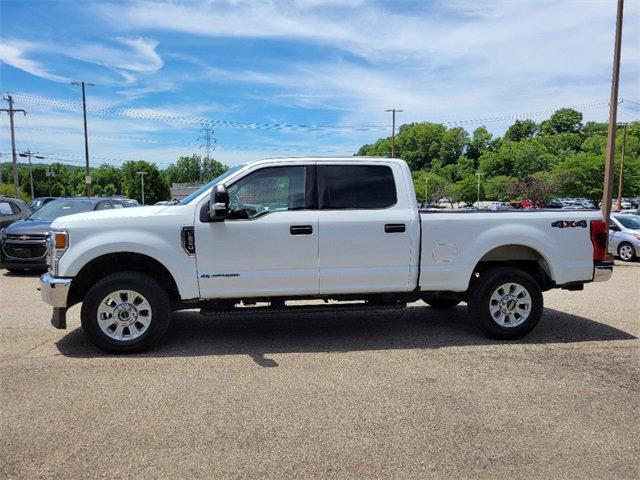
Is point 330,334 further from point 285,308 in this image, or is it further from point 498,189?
point 498,189

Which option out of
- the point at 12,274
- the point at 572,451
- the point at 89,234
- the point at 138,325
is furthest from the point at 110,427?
the point at 12,274

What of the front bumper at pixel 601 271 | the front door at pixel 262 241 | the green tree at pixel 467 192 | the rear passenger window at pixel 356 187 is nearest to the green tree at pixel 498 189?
the green tree at pixel 467 192

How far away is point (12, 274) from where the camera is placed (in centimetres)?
1217

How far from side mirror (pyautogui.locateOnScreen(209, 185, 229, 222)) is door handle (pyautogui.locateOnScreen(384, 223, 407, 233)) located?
1.75m

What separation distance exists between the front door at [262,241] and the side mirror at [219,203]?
14cm

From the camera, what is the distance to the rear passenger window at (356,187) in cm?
612

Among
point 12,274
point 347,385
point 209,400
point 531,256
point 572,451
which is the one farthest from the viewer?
point 12,274

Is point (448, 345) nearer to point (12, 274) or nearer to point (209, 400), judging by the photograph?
point (209, 400)

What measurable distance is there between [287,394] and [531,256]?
361cm

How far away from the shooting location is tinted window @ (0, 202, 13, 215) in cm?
1414

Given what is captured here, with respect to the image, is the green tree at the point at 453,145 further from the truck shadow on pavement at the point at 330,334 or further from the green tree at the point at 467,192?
the truck shadow on pavement at the point at 330,334

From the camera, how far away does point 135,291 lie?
223 inches

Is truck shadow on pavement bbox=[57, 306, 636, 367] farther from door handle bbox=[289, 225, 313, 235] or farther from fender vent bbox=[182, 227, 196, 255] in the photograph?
door handle bbox=[289, 225, 313, 235]

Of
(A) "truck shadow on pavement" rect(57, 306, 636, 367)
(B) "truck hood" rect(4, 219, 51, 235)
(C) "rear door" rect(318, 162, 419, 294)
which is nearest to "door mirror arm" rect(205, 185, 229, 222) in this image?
(C) "rear door" rect(318, 162, 419, 294)
